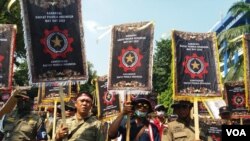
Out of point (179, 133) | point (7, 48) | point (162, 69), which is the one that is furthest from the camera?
point (162, 69)

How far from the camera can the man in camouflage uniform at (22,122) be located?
6.58 m

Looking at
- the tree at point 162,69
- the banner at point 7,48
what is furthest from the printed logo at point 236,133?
the tree at point 162,69

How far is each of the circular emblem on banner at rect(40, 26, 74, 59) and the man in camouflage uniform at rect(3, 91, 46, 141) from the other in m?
1.15

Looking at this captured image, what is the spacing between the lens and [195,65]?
7.51 m

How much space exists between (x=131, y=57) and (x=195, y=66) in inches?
44.0

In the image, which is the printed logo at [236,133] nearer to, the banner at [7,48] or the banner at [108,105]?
the banner at [7,48]

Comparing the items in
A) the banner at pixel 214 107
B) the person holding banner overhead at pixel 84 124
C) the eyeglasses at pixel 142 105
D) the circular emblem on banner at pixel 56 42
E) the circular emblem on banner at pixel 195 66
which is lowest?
the banner at pixel 214 107

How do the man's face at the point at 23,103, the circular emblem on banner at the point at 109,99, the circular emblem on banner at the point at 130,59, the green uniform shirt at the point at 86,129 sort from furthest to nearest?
the circular emblem on banner at the point at 109,99
the circular emblem on banner at the point at 130,59
the man's face at the point at 23,103
the green uniform shirt at the point at 86,129

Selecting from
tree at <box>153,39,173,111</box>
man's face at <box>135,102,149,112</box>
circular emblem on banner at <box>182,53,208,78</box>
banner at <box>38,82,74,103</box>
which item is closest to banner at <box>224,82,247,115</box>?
banner at <box>38,82,74,103</box>

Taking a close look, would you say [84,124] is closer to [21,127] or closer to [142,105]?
[142,105]

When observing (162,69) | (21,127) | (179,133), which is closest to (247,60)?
(179,133)

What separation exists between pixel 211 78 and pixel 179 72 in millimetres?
503

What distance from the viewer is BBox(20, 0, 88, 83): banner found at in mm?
5809

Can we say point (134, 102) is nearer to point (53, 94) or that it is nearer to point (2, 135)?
point (2, 135)
